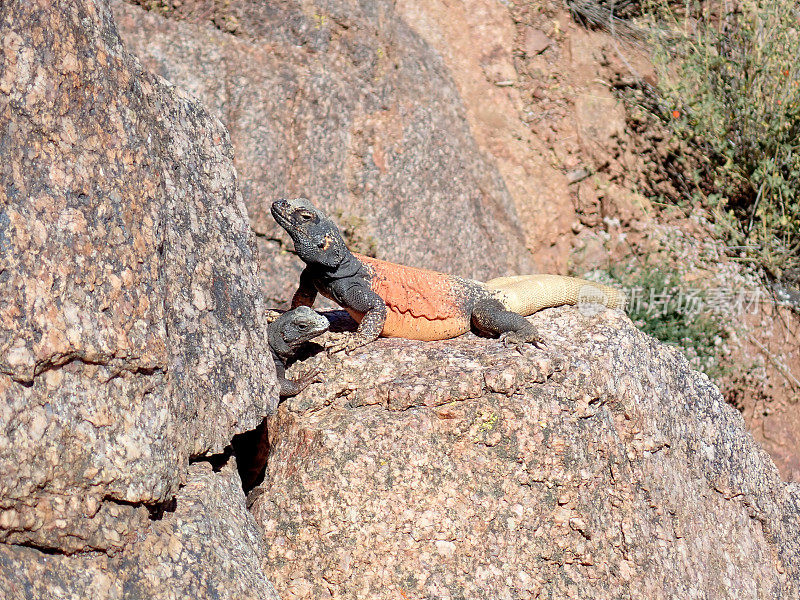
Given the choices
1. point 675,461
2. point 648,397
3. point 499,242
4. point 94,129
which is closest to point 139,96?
point 94,129

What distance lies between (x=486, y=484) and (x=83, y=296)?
6.50 ft

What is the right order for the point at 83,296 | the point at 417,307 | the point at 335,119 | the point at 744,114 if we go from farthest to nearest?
the point at 744,114
the point at 335,119
the point at 417,307
the point at 83,296

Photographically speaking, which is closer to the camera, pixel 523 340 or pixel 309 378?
pixel 309 378

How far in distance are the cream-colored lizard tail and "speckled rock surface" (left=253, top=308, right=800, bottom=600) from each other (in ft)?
2.35

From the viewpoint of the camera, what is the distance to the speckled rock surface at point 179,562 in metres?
2.48

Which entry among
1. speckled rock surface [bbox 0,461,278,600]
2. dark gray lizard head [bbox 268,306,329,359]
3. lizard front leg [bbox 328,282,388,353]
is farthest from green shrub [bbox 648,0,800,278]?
speckled rock surface [bbox 0,461,278,600]

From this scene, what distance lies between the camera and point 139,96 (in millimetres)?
3152

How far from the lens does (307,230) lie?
177 inches

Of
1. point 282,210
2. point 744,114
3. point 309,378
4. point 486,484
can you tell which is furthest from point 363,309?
point 744,114

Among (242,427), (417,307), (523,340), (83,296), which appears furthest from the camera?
(417,307)

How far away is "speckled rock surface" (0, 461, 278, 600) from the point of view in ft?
8.15

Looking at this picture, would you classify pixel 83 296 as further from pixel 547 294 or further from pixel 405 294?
pixel 547 294

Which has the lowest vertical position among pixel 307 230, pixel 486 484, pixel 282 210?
pixel 486 484

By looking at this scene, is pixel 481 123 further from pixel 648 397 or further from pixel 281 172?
pixel 648 397
